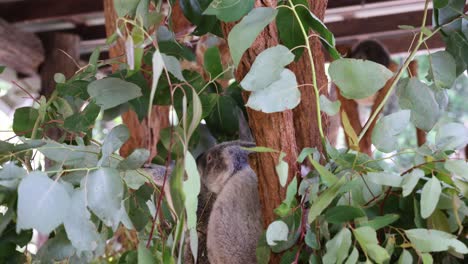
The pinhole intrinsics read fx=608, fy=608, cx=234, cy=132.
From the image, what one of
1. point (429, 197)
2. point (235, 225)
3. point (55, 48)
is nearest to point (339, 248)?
point (429, 197)

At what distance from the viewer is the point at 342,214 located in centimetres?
76

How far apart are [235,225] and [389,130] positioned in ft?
2.05

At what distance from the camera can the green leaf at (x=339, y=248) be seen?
73 cm

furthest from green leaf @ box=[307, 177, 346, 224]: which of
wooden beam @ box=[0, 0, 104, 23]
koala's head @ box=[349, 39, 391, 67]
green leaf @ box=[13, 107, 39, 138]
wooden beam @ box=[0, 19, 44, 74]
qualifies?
wooden beam @ box=[0, 19, 44, 74]

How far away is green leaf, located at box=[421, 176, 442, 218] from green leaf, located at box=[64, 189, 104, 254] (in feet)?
1.35

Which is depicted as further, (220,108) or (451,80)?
(220,108)

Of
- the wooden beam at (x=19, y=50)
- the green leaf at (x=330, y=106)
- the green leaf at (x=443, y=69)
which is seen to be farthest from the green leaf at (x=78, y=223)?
the wooden beam at (x=19, y=50)

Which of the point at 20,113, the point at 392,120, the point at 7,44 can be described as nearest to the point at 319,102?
the point at 392,120

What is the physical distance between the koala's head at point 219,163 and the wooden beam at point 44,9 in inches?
86.4

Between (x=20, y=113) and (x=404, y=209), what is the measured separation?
74 cm

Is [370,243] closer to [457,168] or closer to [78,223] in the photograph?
[457,168]

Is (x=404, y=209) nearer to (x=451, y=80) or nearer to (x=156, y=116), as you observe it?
(x=451, y=80)

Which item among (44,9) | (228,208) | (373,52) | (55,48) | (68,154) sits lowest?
(373,52)

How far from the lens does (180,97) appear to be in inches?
48.6
